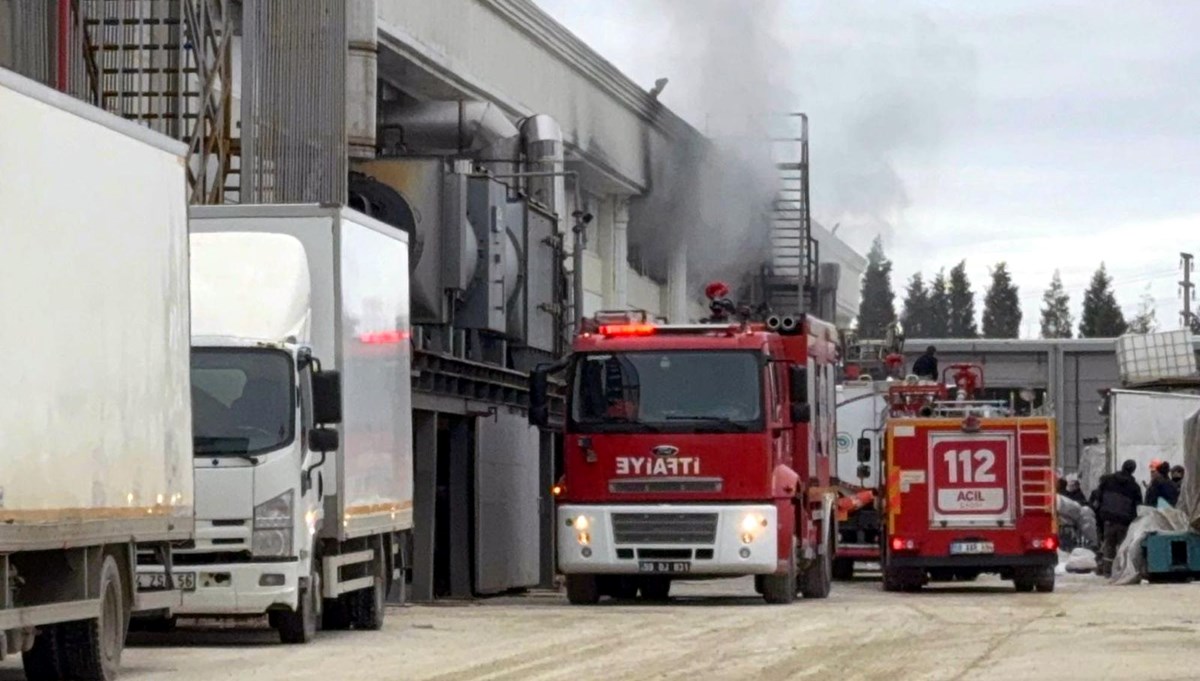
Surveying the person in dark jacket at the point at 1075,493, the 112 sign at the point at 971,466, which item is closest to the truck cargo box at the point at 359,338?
the 112 sign at the point at 971,466

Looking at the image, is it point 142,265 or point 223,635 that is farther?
point 223,635

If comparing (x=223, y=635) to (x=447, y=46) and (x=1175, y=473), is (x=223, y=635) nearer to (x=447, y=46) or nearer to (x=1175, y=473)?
(x=447, y=46)

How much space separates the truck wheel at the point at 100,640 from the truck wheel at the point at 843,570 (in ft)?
74.0

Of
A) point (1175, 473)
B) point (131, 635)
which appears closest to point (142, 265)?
point (131, 635)

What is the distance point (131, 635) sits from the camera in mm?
20812

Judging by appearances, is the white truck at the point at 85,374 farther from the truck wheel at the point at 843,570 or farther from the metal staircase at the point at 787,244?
the metal staircase at the point at 787,244

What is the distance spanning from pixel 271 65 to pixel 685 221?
23.4 meters

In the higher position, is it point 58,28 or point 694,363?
point 58,28

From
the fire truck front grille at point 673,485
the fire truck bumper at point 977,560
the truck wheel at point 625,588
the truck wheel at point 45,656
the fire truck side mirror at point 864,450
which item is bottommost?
the truck wheel at point 625,588

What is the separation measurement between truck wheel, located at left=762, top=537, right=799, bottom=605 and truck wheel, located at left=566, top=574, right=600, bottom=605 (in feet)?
6.10

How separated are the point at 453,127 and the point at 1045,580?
1178 centimetres

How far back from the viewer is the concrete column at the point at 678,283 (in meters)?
52.5

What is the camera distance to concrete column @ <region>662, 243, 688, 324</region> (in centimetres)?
5253

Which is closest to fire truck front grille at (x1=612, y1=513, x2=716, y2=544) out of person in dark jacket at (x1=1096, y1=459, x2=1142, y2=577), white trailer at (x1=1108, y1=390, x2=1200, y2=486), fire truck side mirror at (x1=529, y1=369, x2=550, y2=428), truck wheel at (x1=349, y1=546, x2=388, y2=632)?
fire truck side mirror at (x1=529, y1=369, x2=550, y2=428)
